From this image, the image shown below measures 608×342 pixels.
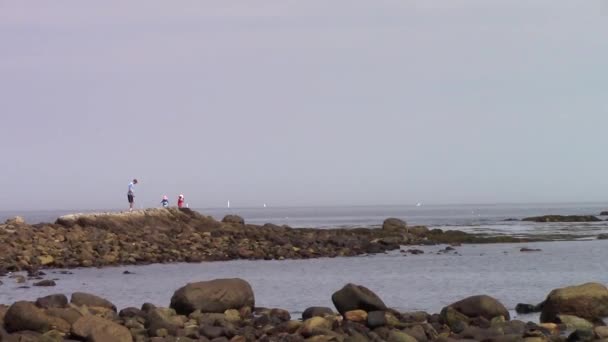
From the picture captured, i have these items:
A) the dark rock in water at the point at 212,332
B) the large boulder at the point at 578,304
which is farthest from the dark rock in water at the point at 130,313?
the large boulder at the point at 578,304

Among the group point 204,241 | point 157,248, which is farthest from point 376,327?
point 204,241

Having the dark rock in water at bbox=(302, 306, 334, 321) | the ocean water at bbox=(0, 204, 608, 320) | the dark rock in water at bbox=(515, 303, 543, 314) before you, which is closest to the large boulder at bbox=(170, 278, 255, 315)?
the dark rock in water at bbox=(302, 306, 334, 321)

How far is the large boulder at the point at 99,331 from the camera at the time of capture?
47.8 ft

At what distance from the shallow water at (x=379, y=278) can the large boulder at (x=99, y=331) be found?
689cm

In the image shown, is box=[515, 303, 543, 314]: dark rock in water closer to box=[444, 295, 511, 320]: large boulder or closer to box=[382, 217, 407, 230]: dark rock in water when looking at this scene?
box=[444, 295, 511, 320]: large boulder

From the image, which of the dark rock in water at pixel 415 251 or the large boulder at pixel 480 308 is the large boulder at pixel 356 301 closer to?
the large boulder at pixel 480 308

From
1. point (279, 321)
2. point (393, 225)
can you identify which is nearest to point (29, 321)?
point (279, 321)

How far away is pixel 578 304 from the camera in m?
18.1

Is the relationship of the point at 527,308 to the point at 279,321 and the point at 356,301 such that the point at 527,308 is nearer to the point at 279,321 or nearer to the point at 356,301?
the point at 356,301

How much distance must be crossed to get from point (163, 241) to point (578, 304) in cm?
2489

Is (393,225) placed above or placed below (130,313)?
above

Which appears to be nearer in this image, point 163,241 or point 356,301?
point 356,301

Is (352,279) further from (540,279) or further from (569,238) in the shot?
(569,238)

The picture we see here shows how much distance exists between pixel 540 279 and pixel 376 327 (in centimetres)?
1426
